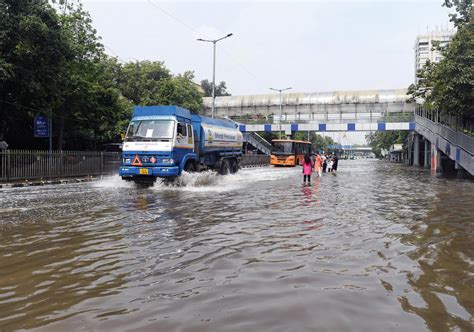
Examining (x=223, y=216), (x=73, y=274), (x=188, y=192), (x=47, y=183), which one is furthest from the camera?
(x=47, y=183)

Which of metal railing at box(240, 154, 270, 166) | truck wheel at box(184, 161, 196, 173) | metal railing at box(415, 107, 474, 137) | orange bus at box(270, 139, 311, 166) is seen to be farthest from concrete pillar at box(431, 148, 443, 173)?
truck wheel at box(184, 161, 196, 173)

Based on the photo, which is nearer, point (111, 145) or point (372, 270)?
point (372, 270)

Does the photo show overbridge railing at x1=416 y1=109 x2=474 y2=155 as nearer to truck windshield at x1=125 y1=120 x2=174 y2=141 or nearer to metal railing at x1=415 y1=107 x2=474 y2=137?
metal railing at x1=415 y1=107 x2=474 y2=137

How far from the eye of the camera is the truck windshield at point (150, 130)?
16.0 metres

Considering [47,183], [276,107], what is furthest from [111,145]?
[276,107]

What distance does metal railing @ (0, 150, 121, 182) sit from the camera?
1934cm

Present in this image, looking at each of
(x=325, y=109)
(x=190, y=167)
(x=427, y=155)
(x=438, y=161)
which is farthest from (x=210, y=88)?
(x=190, y=167)

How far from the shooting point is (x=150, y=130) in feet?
53.2

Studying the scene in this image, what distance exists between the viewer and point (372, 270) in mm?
5227

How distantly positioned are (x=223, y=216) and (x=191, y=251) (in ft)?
10.9

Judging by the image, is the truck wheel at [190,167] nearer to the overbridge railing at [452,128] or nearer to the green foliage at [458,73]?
the green foliage at [458,73]

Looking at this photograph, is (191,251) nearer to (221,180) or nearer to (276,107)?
(221,180)

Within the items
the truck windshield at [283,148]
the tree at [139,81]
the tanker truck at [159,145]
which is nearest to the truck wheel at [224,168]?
the tanker truck at [159,145]

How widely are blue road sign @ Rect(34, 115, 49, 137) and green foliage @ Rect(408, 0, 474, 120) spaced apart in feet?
69.3
